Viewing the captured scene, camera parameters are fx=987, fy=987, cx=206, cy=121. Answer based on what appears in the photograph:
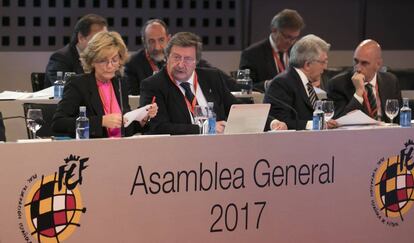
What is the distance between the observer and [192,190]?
5.14m

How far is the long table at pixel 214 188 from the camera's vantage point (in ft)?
15.6

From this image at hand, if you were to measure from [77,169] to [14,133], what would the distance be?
2821 mm

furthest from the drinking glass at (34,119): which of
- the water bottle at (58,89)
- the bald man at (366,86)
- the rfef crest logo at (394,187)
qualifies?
the bald man at (366,86)

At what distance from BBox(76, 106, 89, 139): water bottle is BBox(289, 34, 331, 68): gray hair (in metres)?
1.81

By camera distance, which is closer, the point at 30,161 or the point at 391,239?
the point at 30,161

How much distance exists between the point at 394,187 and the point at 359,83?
1489 millimetres

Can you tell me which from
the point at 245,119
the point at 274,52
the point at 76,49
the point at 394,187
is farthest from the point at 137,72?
the point at 394,187

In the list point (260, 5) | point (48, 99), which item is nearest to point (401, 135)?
point (48, 99)

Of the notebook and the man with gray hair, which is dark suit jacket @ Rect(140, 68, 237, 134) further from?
the notebook

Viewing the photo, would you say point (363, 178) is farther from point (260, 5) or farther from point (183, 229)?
point (260, 5)

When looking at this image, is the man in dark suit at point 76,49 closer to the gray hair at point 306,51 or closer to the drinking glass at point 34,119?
the gray hair at point 306,51

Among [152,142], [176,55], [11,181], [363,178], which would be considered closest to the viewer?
[11,181]

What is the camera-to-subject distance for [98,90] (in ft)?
20.0

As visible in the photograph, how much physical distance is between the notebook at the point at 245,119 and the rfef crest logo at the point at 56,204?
0.94 metres
